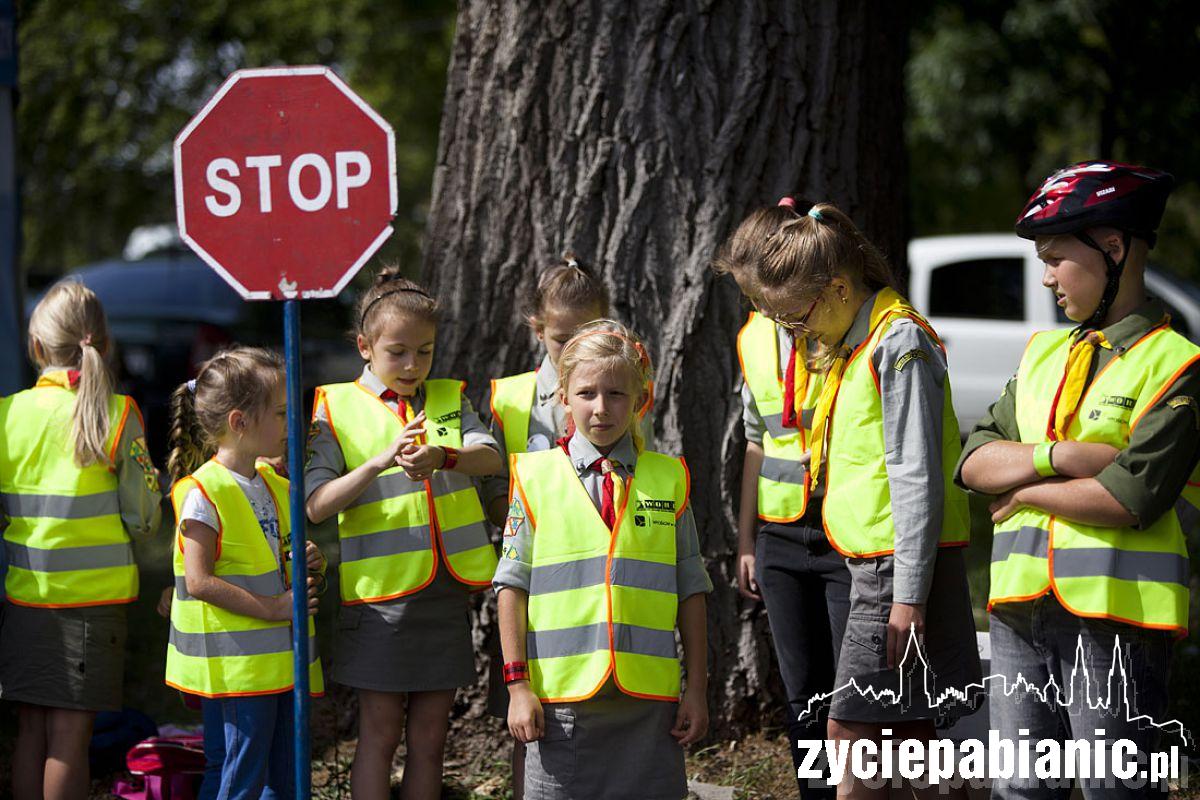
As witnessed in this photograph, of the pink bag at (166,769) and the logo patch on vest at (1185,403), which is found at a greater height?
the logo patch on vest at (1185,403)

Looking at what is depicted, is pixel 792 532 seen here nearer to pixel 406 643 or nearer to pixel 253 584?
pixel 406 643

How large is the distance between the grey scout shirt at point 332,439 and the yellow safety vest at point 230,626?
0.71 ft

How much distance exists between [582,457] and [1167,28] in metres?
11.7

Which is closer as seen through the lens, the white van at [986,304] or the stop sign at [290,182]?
the stop sign at [290,182]

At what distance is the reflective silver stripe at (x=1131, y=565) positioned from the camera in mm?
3461

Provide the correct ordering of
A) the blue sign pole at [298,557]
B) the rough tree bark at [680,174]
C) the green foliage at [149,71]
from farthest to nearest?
1. the green foliage at [149,71]
2. the rough tree bark at [680,174]
3. the blue sign pole at [298,557]

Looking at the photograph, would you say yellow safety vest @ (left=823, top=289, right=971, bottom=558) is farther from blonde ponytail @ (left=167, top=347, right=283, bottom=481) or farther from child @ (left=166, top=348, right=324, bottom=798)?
blonde ponytail @ (left=167, top=347, right=283, bottom=481)

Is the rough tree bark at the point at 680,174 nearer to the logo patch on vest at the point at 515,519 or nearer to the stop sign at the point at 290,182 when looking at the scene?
the logo patch on vest at the point at 515,519

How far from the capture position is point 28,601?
463 cm

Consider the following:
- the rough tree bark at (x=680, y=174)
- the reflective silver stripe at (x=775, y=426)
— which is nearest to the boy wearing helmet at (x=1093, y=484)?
the reflective silver stripe at (x=775, y=426)

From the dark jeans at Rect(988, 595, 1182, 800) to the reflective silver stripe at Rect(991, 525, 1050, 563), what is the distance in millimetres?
117

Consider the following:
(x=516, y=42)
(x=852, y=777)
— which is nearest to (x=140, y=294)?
(x=516, y=42)

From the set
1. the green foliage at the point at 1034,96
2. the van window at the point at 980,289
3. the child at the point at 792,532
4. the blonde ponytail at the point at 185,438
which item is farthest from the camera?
the green foliage at the point at 1034,96

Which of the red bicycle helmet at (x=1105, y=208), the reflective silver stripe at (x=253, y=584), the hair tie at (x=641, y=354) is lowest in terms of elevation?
the reflective silver stripe at (x=253, y=584)
